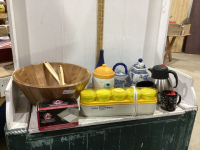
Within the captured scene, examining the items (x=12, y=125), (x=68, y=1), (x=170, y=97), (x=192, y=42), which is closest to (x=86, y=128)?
(x=12, y=125)

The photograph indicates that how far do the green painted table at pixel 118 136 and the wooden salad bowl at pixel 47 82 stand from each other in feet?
0.58

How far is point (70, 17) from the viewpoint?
121 cm

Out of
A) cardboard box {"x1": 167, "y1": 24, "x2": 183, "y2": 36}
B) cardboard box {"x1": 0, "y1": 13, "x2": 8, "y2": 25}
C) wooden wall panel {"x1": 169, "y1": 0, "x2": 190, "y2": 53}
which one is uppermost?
wooden wall panel {"x1": 169, "y1": 0, "x2": 190, "y2": 53}

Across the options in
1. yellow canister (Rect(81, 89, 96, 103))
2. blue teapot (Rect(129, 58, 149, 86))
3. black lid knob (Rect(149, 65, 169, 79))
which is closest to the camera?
yellow canister (Rect(81, 89, 96, 103))

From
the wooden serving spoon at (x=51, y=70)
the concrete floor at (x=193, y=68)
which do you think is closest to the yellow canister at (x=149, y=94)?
the wooden serving spoon at (x=51, y=70)

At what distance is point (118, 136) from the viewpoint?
1.01m

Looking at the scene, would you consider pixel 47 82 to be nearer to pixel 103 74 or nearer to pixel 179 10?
pixel 103 74

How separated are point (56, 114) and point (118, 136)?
0.40m

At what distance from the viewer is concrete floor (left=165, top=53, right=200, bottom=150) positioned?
1646mm

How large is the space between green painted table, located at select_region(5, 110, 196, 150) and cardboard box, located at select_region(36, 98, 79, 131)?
55mm

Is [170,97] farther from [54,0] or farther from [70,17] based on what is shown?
[54,0]

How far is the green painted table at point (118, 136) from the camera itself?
0.87 metres

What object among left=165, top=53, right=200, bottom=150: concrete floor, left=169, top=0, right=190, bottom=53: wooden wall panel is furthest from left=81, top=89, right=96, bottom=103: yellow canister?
left=169, top=0, right=190, bottom=53: wooden wall panel

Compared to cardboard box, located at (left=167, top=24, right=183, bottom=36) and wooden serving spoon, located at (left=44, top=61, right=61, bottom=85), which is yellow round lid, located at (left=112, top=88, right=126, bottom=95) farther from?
cardboard box, located at (left=167, top=24, right=183, bottom=36)
